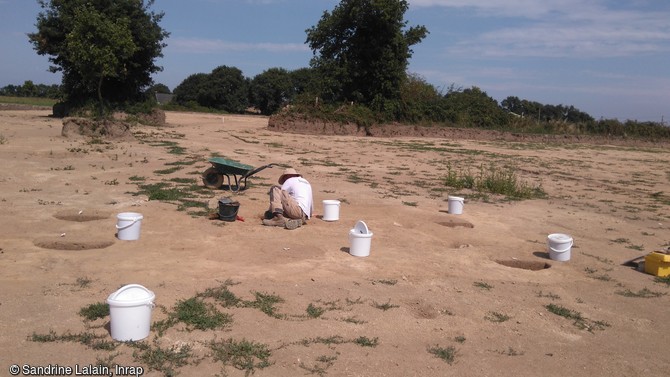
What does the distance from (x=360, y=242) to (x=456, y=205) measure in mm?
3925

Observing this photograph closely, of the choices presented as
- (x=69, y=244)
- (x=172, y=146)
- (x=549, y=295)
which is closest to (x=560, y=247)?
(x=549, y=295)

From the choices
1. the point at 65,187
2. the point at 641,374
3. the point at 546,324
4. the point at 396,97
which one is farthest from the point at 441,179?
the point at 396,97

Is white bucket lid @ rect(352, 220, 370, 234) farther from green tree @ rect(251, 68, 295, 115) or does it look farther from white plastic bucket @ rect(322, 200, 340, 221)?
green tree @ rect(251, 68, 295, 115)

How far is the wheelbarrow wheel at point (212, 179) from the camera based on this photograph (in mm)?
11750

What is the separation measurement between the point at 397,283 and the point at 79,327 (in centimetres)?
336

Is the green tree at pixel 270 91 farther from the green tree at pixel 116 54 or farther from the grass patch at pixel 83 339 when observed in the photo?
the grass patch at pixel 83 339

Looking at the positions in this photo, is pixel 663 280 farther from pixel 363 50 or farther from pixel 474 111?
pixel 474 111

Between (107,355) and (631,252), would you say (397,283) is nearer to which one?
(107,355)

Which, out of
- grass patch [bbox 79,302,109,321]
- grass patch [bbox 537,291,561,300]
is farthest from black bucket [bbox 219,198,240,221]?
grass patch [bbox 537,291,561,300]

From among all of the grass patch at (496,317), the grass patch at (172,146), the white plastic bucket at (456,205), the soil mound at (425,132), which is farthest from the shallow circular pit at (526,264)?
the soil mound at (425,132)

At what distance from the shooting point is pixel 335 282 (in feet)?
21.6

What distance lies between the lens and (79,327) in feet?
16.0

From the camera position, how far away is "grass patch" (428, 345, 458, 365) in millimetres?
4918

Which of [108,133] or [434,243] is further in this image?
[108,133]
